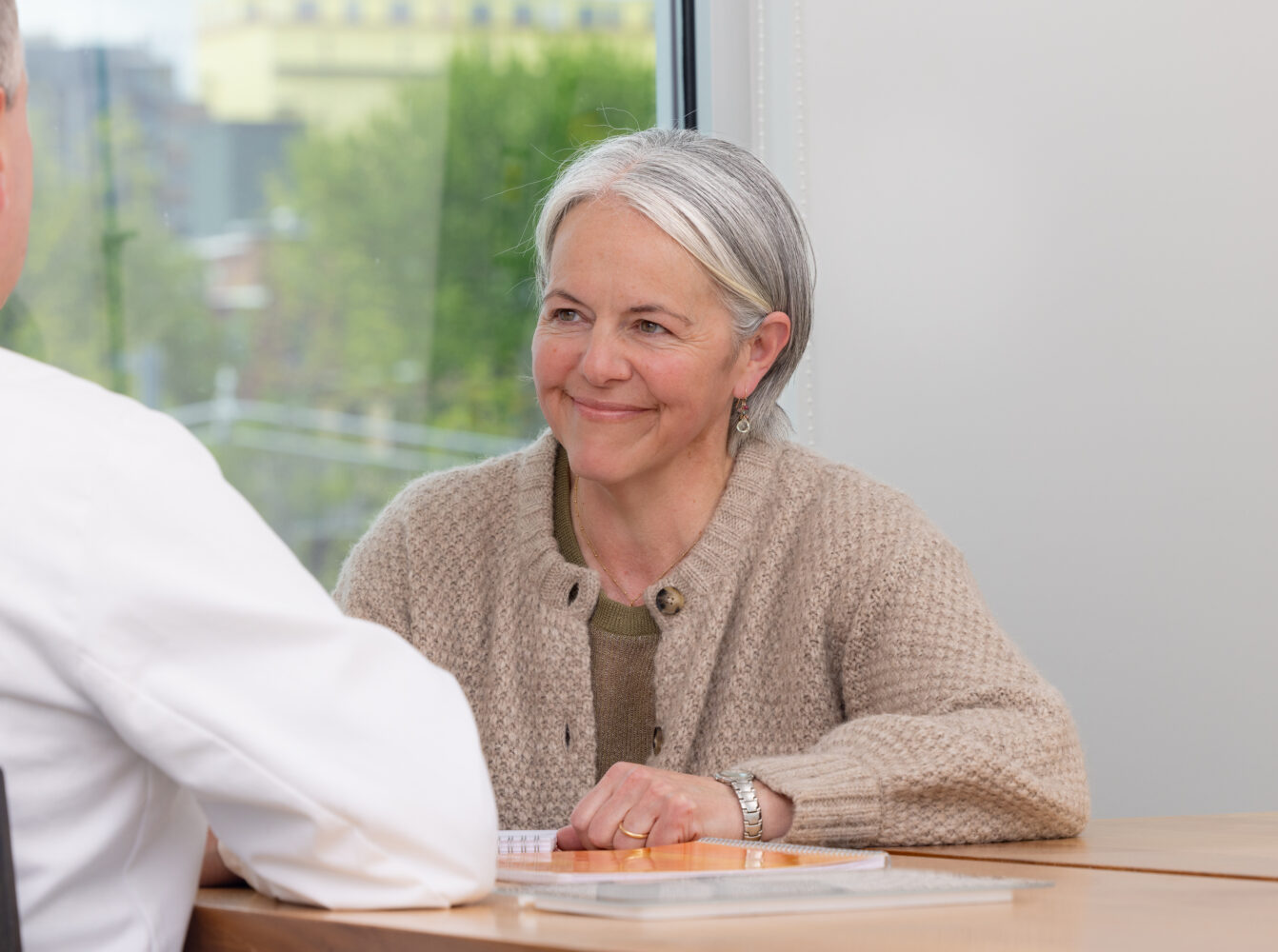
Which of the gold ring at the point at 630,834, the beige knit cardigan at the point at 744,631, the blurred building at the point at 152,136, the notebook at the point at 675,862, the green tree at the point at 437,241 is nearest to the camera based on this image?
the notebook at the point at 675,862

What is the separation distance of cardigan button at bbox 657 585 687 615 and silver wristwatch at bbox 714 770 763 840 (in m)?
0.45

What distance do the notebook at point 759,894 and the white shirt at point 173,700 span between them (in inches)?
3.0

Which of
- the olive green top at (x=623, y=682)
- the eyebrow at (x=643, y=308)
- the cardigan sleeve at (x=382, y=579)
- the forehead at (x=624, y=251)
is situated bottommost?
the olive green top at (x=623, y=682)

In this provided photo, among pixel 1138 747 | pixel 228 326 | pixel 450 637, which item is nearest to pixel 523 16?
pixel 228 326

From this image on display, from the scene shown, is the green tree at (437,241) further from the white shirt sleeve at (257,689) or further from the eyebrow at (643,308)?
the white shirt sleeve at (257,689)

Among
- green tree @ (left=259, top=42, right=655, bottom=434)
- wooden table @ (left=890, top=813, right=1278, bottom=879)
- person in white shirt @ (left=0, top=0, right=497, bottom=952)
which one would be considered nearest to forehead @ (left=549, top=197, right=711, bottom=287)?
wooden table @ (left=890, top=813, right=1278, bottom=879)

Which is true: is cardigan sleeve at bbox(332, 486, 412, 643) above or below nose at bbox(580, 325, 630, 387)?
below

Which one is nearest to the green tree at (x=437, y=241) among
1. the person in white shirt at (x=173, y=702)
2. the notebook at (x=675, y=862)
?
the notebook at (x=675, y=862)

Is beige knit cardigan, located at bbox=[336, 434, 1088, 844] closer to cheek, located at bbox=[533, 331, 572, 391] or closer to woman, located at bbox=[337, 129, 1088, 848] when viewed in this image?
woman, located at bbox=[337, 129, 1088, 848]

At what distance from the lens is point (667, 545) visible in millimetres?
1976

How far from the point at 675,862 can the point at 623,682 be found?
2.57 feet

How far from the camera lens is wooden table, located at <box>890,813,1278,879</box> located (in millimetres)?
1195

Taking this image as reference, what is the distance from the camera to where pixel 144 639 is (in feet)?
2.58

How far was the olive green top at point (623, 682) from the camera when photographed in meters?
1.88
